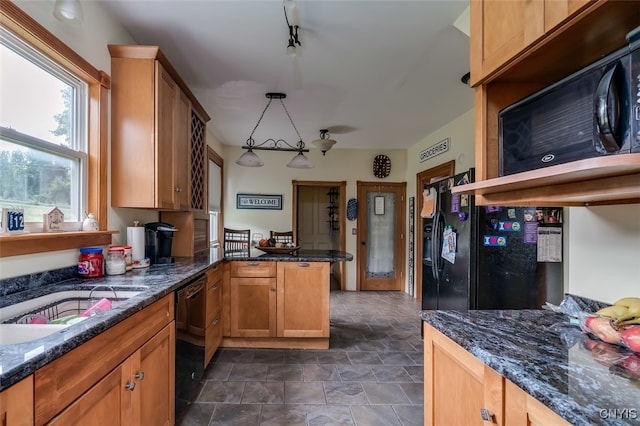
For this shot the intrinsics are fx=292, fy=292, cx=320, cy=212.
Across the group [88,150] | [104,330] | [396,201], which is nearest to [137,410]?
[104,330]

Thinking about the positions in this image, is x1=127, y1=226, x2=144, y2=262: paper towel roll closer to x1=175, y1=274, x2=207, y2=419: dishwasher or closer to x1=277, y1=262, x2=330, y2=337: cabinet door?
x1=175, y1=274, x2=207, y2=419: dishwasher

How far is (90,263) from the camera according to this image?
66.9 inches

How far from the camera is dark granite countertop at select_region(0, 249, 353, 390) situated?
73cm

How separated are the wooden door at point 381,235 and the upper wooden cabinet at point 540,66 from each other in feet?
14.0

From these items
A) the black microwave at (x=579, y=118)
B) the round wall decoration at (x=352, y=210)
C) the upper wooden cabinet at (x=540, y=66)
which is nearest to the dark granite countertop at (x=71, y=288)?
the upper wooden cabinet at (x=540, y=66)

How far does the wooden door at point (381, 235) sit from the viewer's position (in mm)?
5458

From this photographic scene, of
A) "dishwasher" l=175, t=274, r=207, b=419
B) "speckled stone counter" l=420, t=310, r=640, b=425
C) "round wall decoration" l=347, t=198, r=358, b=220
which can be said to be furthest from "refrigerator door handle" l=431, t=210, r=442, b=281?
"round wall decoration" l=347, t=198, r=358, b=220

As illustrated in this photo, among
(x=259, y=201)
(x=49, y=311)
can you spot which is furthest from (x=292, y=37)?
(x=259, y=201)

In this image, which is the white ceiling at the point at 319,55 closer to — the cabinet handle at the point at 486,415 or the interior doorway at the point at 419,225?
the interior doorway at the point at 419,225

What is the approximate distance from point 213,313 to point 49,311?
129cm

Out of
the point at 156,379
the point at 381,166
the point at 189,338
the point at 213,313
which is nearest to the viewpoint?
the point at 156,379

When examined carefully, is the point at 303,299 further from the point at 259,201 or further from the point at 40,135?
the point at 259,201

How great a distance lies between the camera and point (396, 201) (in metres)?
5.53


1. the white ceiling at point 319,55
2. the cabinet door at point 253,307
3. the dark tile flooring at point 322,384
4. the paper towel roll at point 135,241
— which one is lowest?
the dark tile flooring at point 322,384
